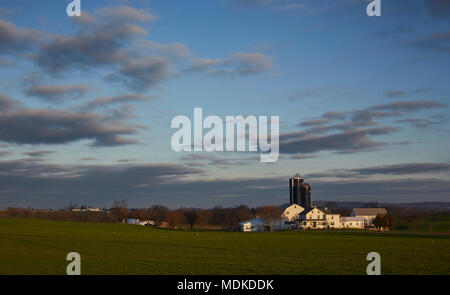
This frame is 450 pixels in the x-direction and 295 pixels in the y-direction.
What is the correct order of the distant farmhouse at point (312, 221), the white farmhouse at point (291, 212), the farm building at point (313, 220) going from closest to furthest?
the distant farmhouse at point (312, 221), the farm building at point (313, 220), the white farmhouse at point (291, 212)

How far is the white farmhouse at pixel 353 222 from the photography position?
520 feet

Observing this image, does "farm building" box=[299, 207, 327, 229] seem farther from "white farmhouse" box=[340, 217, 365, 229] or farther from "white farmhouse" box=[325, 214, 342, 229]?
"white farmhouse" box=[340, 217, 365, 229]

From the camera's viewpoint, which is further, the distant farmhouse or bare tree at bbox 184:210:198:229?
bare tree at bbox 184:210:198:229

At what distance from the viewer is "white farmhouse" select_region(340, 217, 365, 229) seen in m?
158

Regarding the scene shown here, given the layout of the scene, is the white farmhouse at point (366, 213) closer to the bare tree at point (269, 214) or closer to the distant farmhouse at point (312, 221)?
the distant farmhouse at point (312, 221)

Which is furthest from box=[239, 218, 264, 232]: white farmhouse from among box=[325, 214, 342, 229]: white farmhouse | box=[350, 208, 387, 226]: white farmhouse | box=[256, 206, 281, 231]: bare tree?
box=[350, 208, 387, 226]: white farmhouse

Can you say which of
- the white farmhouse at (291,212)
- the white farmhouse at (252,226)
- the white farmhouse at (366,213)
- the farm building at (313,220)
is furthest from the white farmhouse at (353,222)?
the white farmhouse at (252,226)

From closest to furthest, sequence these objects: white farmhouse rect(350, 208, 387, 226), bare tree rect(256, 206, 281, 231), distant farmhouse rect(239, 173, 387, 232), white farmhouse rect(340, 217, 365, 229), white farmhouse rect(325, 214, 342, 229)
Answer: bare tree rect(256, 206, 281, 231), distant farmhouse rect(239, 173, 387, 232), white farmhouse rect(325, 214, 342, 229), white farmhouse rect(340, 217, 365, 229), white farmhouse rect(350, 208, 387, 226)

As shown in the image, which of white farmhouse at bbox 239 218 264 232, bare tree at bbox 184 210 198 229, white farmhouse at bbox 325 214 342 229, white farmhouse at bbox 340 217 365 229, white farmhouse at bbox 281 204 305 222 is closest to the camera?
white farmhouse at bbox 239 218 264 232
